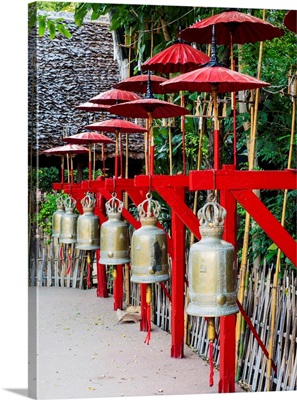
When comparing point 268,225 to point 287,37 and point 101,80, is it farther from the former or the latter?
point 101,80

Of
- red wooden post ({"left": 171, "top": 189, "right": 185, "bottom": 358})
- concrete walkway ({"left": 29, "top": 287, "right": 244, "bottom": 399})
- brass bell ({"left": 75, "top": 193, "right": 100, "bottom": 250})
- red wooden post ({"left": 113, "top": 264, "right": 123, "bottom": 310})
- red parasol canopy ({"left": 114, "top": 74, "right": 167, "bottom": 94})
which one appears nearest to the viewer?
concrete walkway ({"left": 29, "top": 287, "right": 244, "bottom": 399})

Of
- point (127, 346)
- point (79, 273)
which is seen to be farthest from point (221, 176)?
point (79, 273)

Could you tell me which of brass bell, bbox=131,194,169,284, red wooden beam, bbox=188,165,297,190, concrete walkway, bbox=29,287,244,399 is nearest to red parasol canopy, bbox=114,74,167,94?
brass bell, bbox=131,194,169,284

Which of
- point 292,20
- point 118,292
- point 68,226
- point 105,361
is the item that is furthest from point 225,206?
point 118,292

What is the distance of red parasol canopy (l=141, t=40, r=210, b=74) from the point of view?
155 inches

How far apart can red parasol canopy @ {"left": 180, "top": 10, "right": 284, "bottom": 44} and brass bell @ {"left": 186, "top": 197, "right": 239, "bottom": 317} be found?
3.96 feet

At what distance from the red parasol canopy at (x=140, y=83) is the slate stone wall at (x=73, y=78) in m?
2.84

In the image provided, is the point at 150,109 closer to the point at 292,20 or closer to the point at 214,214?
the point at 292,20

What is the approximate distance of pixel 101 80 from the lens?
26.7 feet

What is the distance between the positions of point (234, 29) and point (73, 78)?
4.81 meters

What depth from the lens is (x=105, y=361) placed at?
184 inches

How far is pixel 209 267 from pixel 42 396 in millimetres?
1780

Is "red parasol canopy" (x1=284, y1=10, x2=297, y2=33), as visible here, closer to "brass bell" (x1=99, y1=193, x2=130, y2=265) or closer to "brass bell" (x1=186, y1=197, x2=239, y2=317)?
"brass bell" (x1=186, y1=197, x2=239, y2=317)

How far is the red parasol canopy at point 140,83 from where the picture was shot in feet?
13.8
